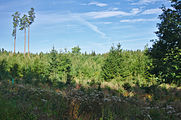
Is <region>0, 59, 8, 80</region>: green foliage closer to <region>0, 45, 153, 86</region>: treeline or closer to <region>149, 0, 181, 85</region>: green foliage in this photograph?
<region>0, 45, 153, 86</region>: treeline

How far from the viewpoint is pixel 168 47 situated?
10812mm

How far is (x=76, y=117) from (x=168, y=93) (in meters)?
7.97

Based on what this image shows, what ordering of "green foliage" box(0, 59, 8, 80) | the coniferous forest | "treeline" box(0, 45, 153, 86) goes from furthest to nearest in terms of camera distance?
"treeline" box(0, 45, 153, 86)
"green foliage" box(0, 59, 8, 80)
the coniferous forest

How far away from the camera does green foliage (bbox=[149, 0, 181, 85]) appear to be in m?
9.78

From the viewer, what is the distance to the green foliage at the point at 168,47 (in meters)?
9.78

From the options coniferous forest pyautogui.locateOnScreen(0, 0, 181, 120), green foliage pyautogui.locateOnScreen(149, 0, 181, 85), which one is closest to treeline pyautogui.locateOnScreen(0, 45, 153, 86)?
coniferous forest pyautogui.locateOnScreen(0, 0, 181, 120)

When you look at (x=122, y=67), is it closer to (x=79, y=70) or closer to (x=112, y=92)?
(x=79, y=70)

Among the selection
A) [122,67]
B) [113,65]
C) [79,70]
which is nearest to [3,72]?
[79,70]

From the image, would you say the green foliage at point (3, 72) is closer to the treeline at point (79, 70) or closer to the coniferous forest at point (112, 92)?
the treeline at point (79, 70)

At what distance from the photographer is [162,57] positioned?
11039mm

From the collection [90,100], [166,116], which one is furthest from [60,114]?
[166,116]

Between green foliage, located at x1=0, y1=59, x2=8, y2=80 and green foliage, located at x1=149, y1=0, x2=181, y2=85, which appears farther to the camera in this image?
green foliage, located at x1=0, y1=59, x2=8, y2=80

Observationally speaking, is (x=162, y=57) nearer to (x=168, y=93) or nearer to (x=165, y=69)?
(x=165, y=69)

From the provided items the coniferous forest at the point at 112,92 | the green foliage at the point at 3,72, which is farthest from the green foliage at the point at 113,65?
the green foliage at the point at 3,72
